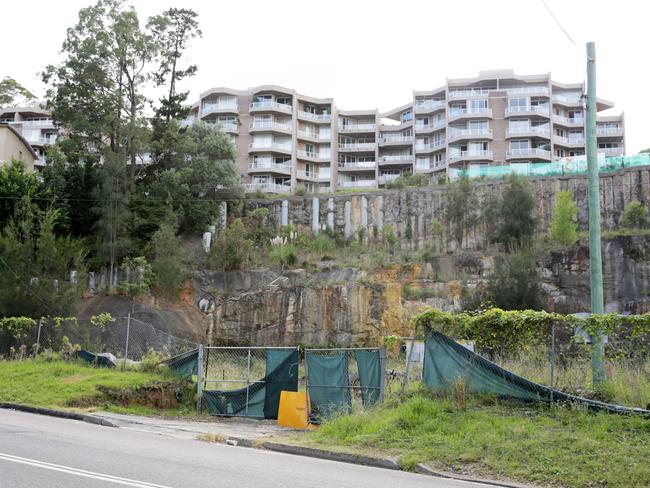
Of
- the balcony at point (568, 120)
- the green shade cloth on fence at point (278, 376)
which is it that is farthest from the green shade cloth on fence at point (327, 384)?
the balcony at point (568, 120)

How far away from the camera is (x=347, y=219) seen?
1913 inches

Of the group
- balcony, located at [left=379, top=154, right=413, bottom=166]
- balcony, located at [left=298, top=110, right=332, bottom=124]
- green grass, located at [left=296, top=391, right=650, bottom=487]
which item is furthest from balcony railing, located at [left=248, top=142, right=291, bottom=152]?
green grass, located at [left=296, top=391, right=650, bottom=487]

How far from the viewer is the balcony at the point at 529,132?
71.7 meters

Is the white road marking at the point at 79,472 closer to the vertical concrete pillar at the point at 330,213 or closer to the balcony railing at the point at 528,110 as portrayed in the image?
the vertical concrete pillar at the point at 330,213

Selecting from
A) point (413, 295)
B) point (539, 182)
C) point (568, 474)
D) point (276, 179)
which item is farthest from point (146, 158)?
point (568, 474)

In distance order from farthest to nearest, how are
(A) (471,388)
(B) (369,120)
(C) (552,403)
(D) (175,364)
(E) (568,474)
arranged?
Answer: (B) (369,120)
(D) (175,364)
(A) (471,388)
(C) (552,403)
(E) (568,474)

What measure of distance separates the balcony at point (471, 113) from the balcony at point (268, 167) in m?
19.5

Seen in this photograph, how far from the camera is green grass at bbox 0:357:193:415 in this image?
18.7 metres

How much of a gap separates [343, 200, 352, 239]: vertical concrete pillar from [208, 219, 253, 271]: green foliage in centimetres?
775

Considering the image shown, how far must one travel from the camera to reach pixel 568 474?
975 cm

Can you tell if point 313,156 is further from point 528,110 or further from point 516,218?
point 516,218

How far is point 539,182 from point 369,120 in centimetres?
3843

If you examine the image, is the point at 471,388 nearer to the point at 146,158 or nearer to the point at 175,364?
the point at 175,364

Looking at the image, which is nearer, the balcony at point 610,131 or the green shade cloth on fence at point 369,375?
the green shade cloth on fence at point 369,375
